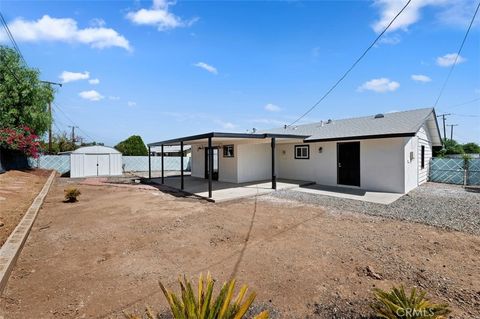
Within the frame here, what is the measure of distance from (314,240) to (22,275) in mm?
4865

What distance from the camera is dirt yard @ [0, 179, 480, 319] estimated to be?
9.43ft

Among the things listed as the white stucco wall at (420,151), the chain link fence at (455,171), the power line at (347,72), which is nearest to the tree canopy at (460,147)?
the chain link fence at (455,171)

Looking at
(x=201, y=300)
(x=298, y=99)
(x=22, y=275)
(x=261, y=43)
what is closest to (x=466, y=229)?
(x=201, y=300)

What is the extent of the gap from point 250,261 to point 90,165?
66.8ft

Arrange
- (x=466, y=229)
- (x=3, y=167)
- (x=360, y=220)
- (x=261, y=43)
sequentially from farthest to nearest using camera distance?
(x=3, y=167) → (x=261, y=43) → (x=360, y=220) → (x=466, y=229)

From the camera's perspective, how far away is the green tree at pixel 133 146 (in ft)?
98.3

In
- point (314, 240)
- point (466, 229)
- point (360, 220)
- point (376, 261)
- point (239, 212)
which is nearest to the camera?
point (376, 261)

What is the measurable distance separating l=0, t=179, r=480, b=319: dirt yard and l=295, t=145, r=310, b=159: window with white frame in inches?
252

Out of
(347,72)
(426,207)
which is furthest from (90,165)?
(426,207)

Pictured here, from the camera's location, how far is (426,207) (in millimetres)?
7258

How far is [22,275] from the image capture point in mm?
3605

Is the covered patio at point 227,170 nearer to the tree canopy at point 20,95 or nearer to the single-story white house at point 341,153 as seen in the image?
the single-story white house at point 341,153

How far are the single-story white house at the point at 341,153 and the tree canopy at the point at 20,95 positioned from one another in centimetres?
948

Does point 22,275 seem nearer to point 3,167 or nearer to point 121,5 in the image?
point 121,5
